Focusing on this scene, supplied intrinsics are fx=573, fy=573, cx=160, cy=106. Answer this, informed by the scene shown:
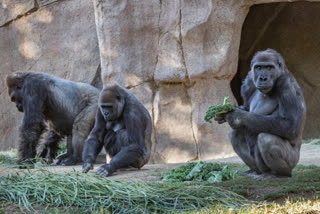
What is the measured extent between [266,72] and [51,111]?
13.8 feet

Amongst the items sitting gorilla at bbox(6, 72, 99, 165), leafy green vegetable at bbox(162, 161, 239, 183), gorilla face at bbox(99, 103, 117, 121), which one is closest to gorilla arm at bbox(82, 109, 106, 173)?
gorilla face at bbox(99, 103, 117, 121)

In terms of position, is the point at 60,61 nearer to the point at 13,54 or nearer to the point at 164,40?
the point at 13,54

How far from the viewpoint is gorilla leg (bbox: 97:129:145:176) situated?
241 inches

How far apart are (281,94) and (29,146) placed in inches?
159

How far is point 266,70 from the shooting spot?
5.10 m

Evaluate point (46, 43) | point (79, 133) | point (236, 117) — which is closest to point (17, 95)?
point (79, 133)

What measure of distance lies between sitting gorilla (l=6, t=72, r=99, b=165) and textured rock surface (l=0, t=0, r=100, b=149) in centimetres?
205

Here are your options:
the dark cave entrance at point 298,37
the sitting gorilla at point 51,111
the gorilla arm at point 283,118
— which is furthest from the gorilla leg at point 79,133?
the dark cave entrance at point 298,37

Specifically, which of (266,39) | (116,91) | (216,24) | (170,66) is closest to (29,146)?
(116,91)

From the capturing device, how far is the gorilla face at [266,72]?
5062 millimetres

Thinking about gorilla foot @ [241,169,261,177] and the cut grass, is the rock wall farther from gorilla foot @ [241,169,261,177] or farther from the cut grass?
the cut grass

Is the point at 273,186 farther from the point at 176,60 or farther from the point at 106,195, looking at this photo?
the point at 176,60

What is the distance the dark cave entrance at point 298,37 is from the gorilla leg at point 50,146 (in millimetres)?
5002

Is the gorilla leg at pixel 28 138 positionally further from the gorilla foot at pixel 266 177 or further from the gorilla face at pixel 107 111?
the gorilla foot at pixel 266 177
